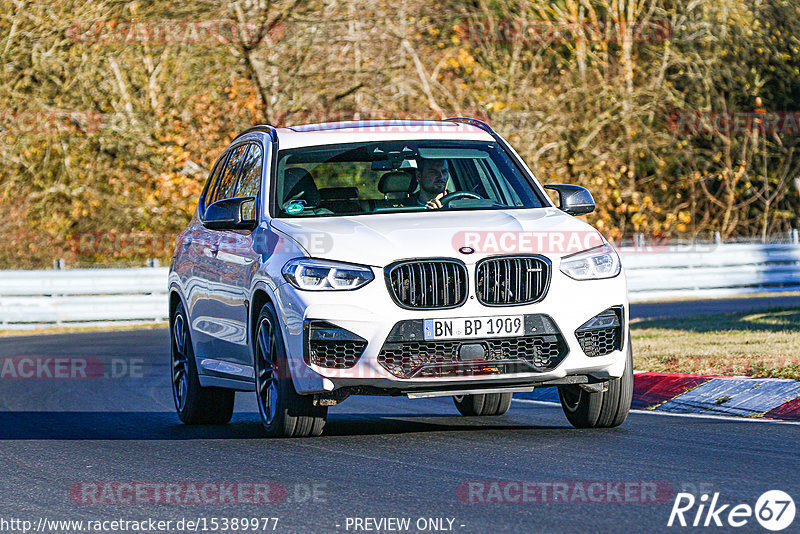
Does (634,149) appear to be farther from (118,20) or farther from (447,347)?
(447,347)

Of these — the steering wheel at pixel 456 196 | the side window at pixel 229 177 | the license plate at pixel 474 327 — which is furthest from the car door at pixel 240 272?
the license plate at pixel 474 327

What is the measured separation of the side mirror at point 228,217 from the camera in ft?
30.3

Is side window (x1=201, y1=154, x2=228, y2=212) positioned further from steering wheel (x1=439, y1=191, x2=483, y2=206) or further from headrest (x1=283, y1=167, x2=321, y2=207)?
steering wheel (x1=439, y1=191, x2=483, y2=206)

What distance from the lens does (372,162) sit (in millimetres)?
9797

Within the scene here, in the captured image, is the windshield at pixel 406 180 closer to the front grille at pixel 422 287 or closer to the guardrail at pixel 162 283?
the front grille at pixel 422 287

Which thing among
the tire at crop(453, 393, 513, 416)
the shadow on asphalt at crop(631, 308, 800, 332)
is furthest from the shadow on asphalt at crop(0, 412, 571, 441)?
the shadow on asphalt at crop(631, 308, 800, 332)

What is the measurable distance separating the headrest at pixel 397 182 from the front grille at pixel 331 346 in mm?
1712

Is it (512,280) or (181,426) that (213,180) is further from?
(512,280)

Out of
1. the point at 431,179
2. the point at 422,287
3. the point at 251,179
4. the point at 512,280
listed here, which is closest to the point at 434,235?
the point at 422,287

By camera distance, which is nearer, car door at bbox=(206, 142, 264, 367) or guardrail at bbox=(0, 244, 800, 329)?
car door at bbox=(206, 142, 264, 367)

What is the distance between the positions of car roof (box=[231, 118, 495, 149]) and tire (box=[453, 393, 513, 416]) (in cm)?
187

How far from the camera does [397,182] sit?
9.68 meters

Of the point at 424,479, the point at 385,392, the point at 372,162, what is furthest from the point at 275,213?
the point at 424,479

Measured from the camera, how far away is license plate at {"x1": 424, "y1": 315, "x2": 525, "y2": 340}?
26.7 feet
